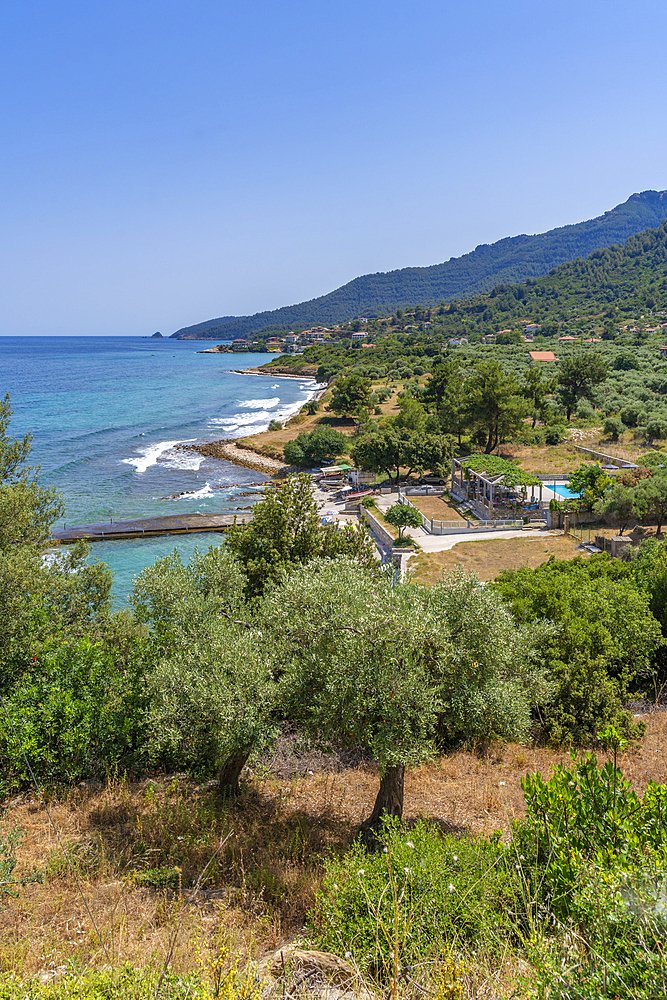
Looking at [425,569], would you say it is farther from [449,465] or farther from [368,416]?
[368,416]

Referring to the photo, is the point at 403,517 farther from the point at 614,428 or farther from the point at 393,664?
the point at 614,428

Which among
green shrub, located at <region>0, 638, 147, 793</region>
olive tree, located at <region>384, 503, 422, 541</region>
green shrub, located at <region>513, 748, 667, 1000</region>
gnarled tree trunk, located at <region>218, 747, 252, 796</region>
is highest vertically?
green shrub, located at <region>513, 748, 667, 1000</region>

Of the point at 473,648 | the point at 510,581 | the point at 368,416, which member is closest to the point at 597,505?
the point at 510,581

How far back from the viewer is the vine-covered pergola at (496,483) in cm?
3494

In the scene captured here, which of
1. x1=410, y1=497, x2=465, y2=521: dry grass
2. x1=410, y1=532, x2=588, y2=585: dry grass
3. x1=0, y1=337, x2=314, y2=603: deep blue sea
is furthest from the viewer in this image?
x1=0, y1=337, x2=314, y2=603: deep blue sea

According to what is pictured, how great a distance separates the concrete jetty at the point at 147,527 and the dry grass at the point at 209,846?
93.0 feet

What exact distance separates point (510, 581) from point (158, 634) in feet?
31.5

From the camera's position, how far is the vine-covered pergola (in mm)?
34938

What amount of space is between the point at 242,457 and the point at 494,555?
37011 mm

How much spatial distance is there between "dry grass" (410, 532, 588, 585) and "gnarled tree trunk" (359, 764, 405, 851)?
1692 cm

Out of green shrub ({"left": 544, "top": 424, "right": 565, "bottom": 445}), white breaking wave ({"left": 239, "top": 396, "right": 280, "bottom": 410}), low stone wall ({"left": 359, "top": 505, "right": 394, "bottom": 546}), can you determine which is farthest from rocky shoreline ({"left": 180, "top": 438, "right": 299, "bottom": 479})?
white breaking wave ({"left": 239, "top": 396, "right": 280, "bottom": 410})

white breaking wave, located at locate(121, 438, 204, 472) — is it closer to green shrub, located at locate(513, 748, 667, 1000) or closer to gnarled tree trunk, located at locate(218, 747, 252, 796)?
gnarled tree trunk, located at locate(218, 747, 252, 796)

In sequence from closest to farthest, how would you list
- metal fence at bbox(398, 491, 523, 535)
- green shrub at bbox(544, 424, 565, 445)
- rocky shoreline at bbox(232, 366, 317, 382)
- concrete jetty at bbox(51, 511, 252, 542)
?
metal fence at bbox(398, 491, 523, 535), concrete jetty at bbox(51, 511, 252, 542), green shrub at bbox(544, 424, 565, 445), rocky shoreline at bbox(232, 366, 317, 382)

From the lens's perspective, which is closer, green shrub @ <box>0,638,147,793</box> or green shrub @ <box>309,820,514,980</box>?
green shrub @ <box>309,820,514,980</box>
